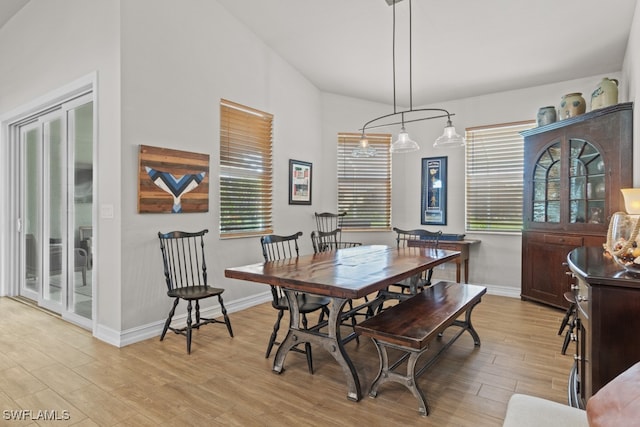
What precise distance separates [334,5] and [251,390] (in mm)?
3502

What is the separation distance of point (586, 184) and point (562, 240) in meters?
0.66

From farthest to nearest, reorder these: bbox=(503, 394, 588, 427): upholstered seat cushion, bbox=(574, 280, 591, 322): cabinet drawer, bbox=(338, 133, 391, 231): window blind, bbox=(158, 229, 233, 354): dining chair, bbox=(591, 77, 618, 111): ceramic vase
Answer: bbox=(338, 133, 391, 231): window blind → bbox=(591, 77, 618, 111): ceramic vase → bbox=(158, 229, 233, 354): dining chair → bbox=(574, 280, 591, 322): cabinet drawer → bbox=(503, 394, 588, 427): upholstered seat cushion

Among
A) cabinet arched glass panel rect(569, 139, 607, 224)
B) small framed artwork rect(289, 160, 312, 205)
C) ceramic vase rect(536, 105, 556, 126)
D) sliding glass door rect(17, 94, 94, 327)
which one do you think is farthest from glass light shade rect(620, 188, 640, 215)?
sliding glass door rect(17, 94, 94, 327)

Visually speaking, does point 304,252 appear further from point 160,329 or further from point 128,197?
point 128,197

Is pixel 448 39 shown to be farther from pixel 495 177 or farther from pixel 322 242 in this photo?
pixel 322 242

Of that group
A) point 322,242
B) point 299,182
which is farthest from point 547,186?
point 299,182

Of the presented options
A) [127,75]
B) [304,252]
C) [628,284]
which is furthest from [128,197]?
[628,284]

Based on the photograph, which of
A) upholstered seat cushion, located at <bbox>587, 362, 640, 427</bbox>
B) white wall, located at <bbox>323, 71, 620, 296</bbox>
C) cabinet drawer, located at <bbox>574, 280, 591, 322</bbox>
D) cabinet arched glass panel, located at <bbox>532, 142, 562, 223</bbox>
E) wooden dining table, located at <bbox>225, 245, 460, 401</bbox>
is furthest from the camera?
white wall, located at <bbox>323, 71, 620, 296</bbox>

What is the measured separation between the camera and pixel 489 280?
509cm

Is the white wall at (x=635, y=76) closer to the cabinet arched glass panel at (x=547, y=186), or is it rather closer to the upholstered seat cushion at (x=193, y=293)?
the cabinet arched glass panel at (x=547, y=186)

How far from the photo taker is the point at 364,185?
573 cm

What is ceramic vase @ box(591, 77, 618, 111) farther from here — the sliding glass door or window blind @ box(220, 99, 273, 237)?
the sliding glass door

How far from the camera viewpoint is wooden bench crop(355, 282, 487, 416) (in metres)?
2.05

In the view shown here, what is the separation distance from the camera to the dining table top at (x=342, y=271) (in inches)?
84.1
